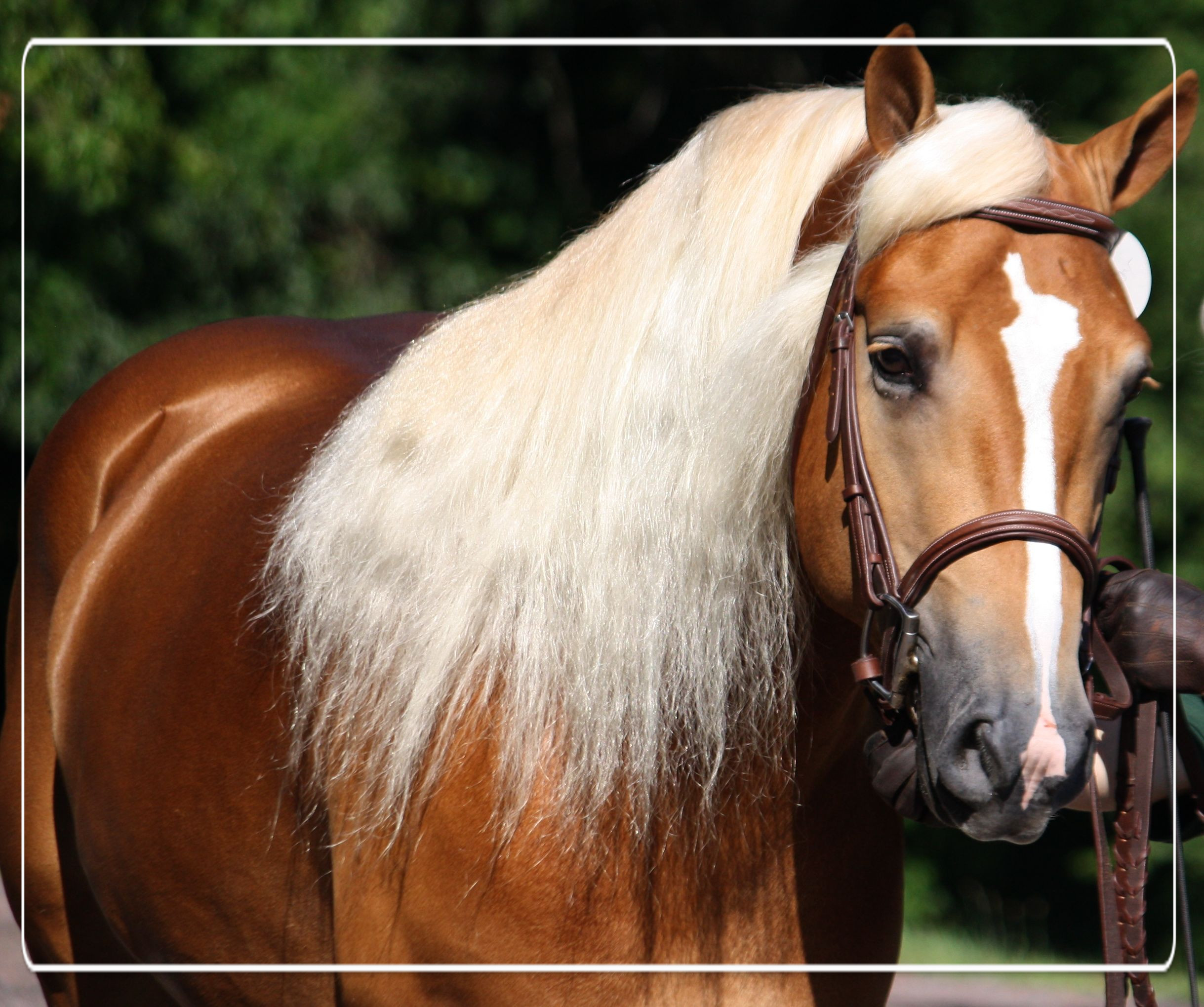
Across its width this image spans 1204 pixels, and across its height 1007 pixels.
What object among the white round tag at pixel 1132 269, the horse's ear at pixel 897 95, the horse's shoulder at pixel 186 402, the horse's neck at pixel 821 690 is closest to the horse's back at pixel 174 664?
the horse's shoulder at pixel 186 402

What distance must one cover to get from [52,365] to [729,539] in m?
4.05

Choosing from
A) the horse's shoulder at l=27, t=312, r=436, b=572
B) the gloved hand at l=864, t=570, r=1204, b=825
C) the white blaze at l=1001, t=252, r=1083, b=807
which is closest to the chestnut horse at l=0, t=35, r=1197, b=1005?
the white blaze at l=1001, t=252, r=1083, b=807

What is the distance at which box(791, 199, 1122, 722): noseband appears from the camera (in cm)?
123

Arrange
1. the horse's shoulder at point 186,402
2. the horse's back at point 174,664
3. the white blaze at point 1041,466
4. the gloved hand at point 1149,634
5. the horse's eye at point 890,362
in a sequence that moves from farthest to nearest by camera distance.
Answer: the horse's shoulder at point 186,402 → the horse's back at point 174,664 → the gloved hand at point 1149,634 → the horse's eye at point 890,362 → the white blaze at point 1041,466

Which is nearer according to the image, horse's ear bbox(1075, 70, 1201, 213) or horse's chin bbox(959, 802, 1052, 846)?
horse's chin bbox(959, 802, 1052, 846)

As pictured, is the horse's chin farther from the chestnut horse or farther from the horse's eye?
the horse's eye

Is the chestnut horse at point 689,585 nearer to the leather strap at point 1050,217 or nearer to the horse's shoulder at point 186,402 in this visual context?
the leather strap at point 1050,217

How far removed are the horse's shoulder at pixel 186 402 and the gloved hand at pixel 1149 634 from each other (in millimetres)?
1461

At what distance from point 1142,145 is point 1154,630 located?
59cm

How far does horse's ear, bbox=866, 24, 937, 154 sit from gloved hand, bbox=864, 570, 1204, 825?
595mm

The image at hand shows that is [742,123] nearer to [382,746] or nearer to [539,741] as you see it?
[539,741]

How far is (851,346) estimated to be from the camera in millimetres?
1369

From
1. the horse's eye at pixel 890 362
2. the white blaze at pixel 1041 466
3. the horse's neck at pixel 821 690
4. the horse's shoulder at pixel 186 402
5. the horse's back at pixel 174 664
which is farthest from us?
the horse's shoulder at pixel 186 402

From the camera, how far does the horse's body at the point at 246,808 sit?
1.54 metres
